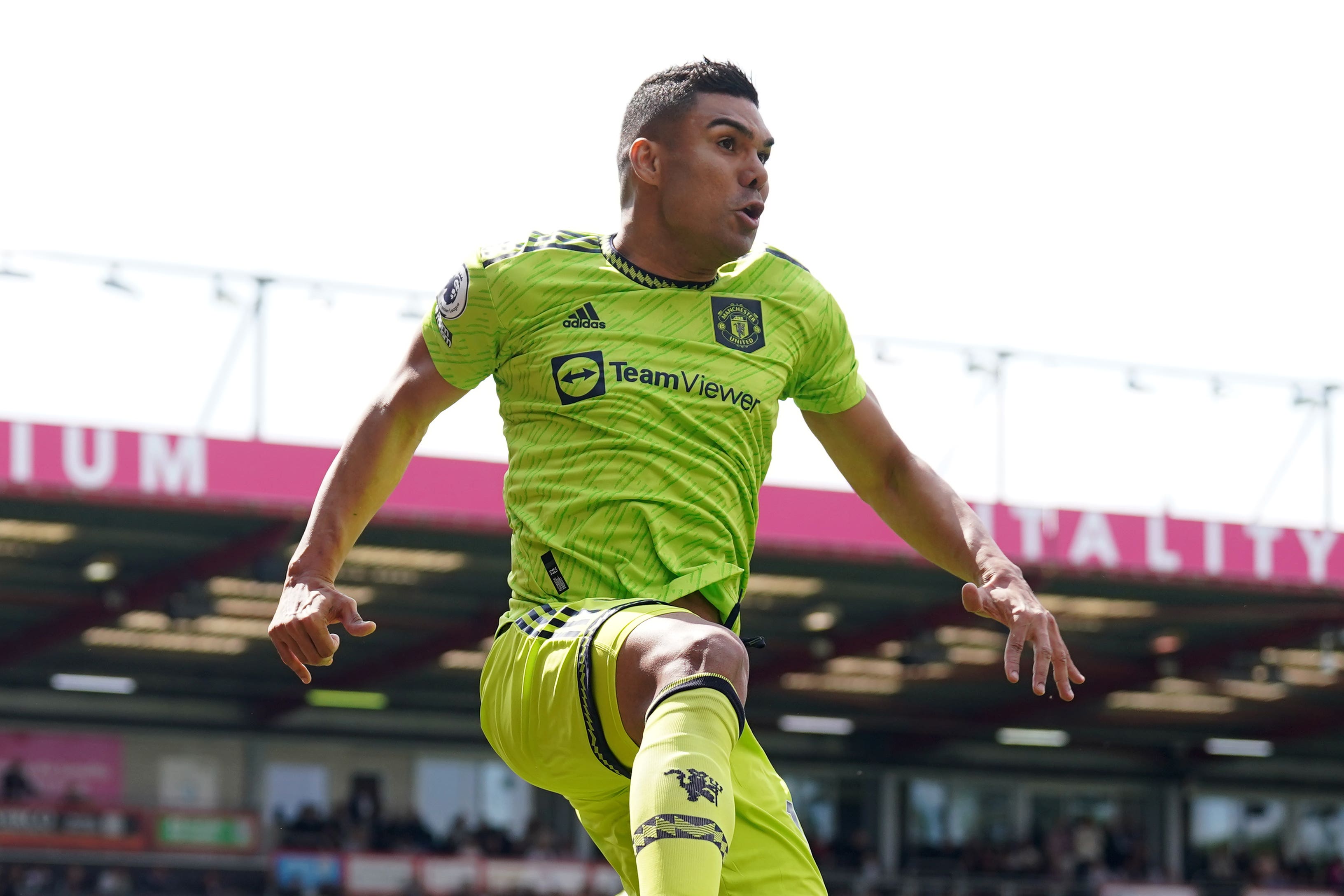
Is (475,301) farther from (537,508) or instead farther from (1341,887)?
(1341,887)

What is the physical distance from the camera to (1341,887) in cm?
2873

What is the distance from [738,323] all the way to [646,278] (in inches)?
8.1

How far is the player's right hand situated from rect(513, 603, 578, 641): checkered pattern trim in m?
0.31

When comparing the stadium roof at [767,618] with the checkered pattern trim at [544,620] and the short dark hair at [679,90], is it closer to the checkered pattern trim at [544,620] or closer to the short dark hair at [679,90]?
the short dark hair at [679,90]

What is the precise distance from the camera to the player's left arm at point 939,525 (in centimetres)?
325

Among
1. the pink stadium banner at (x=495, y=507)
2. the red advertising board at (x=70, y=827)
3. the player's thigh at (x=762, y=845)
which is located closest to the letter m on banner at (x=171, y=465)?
the pink stadium banner at (x=495, y=507)

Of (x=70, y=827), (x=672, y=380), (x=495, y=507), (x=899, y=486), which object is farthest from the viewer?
(x=70, y=827)

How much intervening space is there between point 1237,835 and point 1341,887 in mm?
4126

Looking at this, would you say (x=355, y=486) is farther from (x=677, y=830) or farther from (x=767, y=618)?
(x=767, y=618)

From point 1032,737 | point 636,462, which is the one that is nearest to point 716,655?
point 636,462

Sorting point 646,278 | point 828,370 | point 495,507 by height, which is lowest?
point 828,370

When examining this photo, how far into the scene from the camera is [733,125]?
3514mm

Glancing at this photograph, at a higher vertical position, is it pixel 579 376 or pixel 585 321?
pixel 585 321

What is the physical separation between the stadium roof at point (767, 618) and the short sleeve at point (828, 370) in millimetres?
12612
